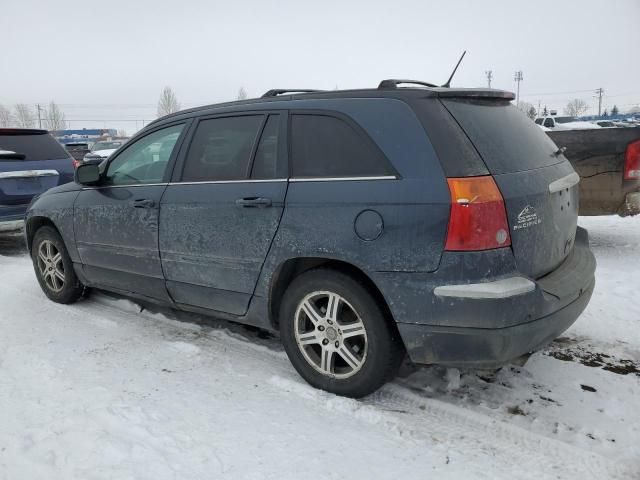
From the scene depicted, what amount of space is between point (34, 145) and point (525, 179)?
725cm

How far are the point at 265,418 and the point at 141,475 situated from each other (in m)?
0.70

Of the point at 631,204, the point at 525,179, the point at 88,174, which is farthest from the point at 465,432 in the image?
the point at 631,204

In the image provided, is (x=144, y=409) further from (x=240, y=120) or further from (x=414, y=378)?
(x=240, y=120)

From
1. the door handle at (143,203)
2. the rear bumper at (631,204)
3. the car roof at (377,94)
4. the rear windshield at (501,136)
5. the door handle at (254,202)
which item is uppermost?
the car roof at (377,94)

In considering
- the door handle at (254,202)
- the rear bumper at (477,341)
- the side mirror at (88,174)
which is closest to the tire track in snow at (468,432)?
the rear bumper at (477,341)

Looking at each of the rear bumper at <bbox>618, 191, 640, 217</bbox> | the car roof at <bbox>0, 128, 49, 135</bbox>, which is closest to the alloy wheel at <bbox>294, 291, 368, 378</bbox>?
the rear bumper at <bbox>618, 191, 640, 217</bbox>

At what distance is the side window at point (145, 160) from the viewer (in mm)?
3798

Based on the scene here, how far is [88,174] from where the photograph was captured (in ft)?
13.6

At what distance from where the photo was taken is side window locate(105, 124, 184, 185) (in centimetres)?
380

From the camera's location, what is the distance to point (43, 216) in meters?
4.70

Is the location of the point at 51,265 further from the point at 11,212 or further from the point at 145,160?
the point at 11,212

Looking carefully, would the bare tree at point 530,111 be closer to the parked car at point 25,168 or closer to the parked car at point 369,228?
the parked car at point 369,228

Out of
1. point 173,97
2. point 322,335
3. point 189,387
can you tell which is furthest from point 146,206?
point 173,97

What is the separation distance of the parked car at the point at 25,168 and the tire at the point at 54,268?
8.17 feet
